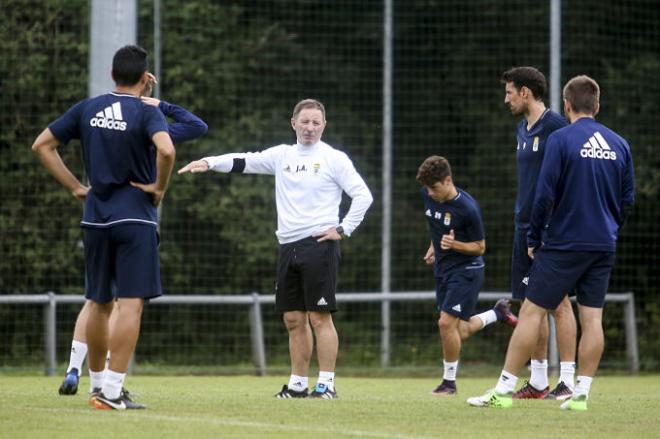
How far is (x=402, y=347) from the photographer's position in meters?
16.3

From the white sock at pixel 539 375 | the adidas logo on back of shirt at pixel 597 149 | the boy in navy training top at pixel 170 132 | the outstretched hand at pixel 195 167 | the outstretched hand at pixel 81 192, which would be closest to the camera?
the outstretched hand at pixel 81 192

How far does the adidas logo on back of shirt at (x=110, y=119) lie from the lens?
719 cm

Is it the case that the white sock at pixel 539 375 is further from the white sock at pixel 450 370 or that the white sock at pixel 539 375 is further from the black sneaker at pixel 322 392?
→ the black sneaker at pixel 322 392

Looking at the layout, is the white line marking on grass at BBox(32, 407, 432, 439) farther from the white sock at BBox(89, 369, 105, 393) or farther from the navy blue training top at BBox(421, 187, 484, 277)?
the navy blue training top at BBox(421, 187, 484, 277)

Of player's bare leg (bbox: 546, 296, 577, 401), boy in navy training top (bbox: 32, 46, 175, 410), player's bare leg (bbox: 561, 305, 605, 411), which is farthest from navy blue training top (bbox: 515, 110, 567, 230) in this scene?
boy in navy training top (bbox: 32, 46, 175, 410)

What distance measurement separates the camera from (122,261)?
7152 millimetres

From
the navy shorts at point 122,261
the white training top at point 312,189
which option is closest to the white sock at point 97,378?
→ the navy shorts at point 122,261

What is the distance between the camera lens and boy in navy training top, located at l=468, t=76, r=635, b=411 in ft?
25.4

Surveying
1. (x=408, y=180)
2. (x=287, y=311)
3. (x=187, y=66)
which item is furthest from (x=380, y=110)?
(x=287, y=311)

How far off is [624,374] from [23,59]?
7.44m

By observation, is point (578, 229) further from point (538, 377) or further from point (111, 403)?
point (111, 403)

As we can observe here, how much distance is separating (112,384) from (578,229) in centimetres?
273

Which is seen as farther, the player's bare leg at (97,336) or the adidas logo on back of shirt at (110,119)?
the player's bare leg at (97,336)

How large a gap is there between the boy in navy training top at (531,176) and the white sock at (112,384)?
10.3 ft
